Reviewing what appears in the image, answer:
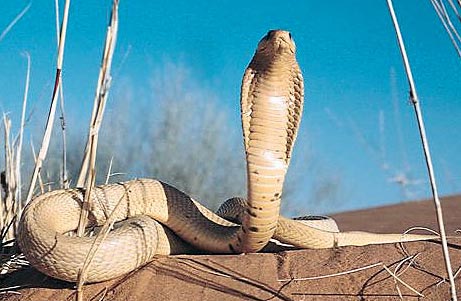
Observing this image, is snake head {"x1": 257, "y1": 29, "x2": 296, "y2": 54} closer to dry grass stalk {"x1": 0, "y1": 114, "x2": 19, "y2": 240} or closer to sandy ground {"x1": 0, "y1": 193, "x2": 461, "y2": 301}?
sandy ground {"x1": 0, "y1": 193, "x2": 461, "y2": 301}

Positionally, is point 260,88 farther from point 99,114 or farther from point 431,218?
point 431,218

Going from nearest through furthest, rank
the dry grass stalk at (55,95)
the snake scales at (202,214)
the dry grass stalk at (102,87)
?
the dry grass stalk at (102,87) → the dry grass stalk at (55,95) → the snake scales at (202,214)

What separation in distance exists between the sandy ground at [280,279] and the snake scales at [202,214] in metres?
0.12

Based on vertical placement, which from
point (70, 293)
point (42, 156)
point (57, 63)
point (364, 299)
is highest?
point (57, 63)

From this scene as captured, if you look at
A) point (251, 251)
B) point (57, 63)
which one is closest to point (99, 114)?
point (57, 63)

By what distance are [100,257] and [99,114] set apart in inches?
31.1

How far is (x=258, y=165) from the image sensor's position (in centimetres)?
371

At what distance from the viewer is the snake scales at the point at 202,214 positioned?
11.7 ft

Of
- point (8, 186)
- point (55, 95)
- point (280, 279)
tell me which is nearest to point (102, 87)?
point (55, 95)

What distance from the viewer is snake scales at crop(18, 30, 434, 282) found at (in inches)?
141

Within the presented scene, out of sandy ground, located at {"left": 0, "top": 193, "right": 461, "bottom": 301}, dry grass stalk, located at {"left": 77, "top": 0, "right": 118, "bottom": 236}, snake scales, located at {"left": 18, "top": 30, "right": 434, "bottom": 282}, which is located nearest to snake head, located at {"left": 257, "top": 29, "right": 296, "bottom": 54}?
snake scales, located at {"left": 18, "top": 30, "right": 434, "bottom": 282}

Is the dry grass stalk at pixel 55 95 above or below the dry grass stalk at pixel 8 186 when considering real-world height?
above

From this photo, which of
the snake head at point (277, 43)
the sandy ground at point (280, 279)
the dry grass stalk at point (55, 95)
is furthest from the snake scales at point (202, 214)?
the dry grass stalk at point (55, 95)

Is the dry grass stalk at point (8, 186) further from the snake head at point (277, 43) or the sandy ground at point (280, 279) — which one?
the snake head at point (277, 43)
